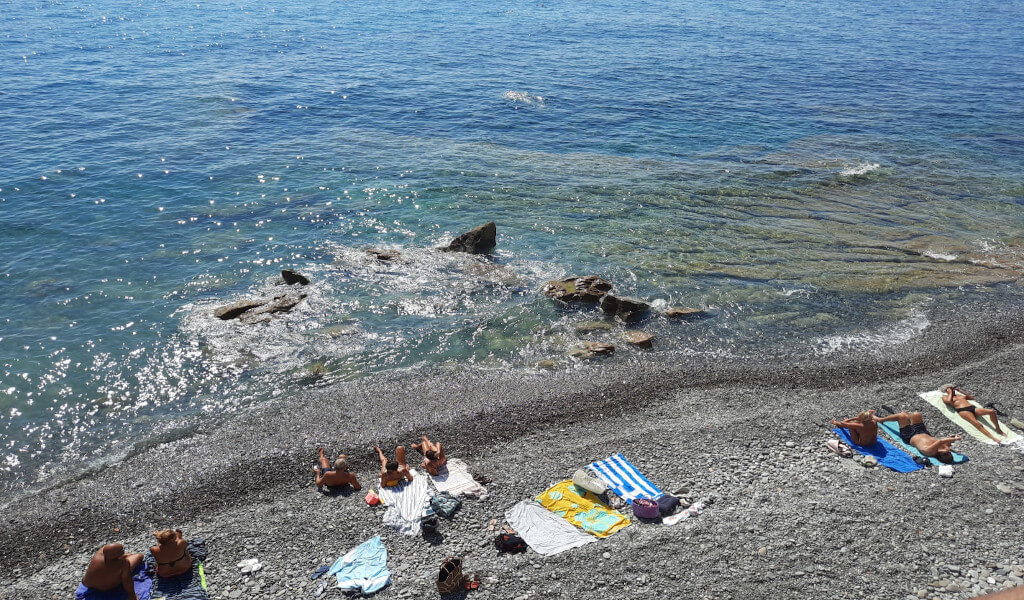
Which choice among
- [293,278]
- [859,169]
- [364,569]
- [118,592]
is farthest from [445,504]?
[859,169]

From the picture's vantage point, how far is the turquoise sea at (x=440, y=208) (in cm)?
2236

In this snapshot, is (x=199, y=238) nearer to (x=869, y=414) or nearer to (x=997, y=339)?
(x=869, y=414)

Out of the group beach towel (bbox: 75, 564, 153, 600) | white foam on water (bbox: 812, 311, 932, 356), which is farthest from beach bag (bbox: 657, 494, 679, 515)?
beach towel (bbox: 75, 564, 153, 600)

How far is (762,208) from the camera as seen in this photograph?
34.4 meters

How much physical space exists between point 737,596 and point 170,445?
15840mm

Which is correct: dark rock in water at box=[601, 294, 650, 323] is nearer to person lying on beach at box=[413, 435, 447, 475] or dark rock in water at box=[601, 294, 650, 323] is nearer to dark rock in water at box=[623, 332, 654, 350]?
dark rock in water at box=[623, 332, 654, 350]

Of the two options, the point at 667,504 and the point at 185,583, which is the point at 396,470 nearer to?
the point at 185,583

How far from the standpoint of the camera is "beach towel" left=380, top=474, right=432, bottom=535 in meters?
15.2

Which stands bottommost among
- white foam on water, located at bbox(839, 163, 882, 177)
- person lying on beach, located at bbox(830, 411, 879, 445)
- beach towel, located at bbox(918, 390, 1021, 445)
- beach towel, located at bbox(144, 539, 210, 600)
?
beach towel, located at bbox(144, 539, 210, 600)

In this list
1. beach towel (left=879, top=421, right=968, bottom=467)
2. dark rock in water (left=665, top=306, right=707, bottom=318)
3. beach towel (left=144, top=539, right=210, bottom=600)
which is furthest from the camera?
dark rock in water (left=665, top=306, right=707, bottom=318)

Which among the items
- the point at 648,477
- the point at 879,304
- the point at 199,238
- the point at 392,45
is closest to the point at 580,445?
the point at 648,477

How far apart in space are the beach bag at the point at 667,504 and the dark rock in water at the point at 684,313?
33.6 feet

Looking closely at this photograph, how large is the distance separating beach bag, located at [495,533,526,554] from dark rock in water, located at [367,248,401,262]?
16.7 meters

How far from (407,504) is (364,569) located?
7.05ft
